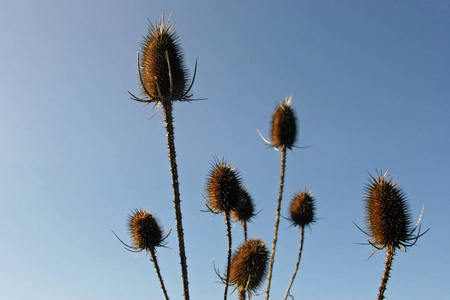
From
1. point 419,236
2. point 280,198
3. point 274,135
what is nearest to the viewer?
point 419,236

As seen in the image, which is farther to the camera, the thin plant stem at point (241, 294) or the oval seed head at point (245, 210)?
the oval seed head at point (245, 210)

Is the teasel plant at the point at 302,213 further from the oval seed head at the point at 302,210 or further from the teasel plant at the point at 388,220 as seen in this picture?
the teasel plant at the point at 388,220

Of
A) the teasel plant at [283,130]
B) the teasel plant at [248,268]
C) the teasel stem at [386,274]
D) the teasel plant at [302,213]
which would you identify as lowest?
the teasel stem at [386,274]

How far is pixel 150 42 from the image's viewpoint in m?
9.78

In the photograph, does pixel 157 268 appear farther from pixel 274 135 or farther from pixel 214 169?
pixel 274 135

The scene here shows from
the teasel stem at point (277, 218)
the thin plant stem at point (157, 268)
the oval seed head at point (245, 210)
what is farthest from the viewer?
the oval seed head at point (245, 210)

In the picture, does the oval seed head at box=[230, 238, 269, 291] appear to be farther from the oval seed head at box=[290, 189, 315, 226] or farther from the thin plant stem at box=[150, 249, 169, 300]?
the oval seed head at box=[290, 189, 315, 226]

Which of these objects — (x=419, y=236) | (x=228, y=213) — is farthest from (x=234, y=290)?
(x=419, y=236)

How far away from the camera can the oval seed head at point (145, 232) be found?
1100 cm

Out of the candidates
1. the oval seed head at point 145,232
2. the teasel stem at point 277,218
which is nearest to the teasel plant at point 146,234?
the oval seed head at point 145,232

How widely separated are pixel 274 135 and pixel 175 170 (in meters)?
8.37

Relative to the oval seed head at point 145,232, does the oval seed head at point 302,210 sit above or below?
above

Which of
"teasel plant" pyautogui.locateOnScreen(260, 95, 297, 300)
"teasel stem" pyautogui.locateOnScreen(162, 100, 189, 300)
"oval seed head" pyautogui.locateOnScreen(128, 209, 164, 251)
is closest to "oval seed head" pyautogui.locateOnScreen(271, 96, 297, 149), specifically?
"teasel plant" pyautogui.locateOnScreen(260, 95, 297, 300)

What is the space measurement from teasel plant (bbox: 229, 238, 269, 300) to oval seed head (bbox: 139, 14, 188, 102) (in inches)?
213
